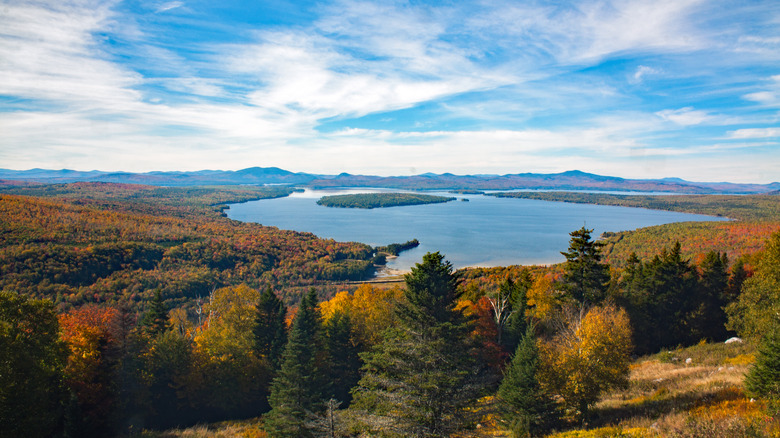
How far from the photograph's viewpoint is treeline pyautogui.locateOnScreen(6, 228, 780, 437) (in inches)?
502

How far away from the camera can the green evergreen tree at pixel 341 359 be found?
25.9m

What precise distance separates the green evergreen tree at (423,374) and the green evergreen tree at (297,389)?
5.00 m

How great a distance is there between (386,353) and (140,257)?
107 metres

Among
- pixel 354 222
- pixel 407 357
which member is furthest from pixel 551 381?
pixel 354 222

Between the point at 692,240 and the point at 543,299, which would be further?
the point at 692,240

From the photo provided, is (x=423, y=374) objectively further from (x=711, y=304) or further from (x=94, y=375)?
(x=711, y=304)

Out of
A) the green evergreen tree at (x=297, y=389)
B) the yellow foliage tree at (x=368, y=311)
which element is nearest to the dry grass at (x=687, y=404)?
the green evergreen tree at (x=297, y=389)

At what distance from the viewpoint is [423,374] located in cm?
1207

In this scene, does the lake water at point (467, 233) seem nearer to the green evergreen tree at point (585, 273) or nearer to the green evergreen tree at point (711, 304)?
the green evergreen tree at point (711, 304)

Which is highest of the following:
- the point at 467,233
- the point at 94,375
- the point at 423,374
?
the point at 423,374

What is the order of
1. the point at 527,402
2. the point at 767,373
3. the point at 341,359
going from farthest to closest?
the point at 341,359
the point at 527,402
the point at 767,373

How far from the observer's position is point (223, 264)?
104750 mm

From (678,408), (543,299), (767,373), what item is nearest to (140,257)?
(543,299)

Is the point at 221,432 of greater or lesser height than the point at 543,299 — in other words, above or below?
below
